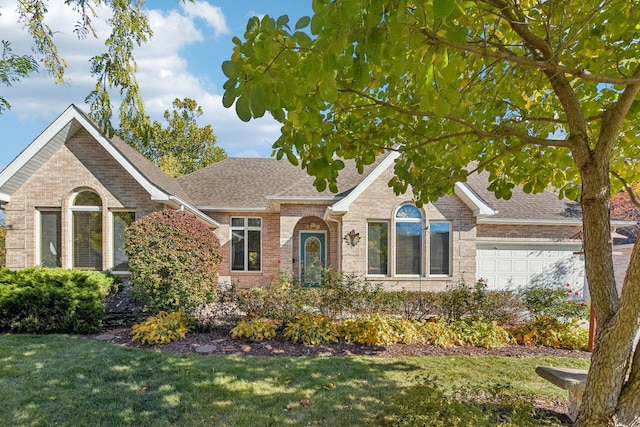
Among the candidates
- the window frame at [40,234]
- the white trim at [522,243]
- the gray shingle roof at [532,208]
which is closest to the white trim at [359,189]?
the gray shingle roof at [532,208]

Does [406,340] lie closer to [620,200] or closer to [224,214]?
[224,214]

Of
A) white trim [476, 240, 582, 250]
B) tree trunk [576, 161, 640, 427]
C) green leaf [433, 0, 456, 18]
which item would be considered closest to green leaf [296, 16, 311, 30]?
green leaf [433, 0, 456, 18]

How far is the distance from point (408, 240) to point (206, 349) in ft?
27.0

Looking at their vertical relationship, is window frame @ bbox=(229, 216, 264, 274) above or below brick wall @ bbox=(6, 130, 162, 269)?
below

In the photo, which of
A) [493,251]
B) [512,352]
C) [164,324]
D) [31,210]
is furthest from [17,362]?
[493,251]

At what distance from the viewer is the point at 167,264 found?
871 cm

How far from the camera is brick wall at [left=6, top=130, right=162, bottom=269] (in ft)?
36.4

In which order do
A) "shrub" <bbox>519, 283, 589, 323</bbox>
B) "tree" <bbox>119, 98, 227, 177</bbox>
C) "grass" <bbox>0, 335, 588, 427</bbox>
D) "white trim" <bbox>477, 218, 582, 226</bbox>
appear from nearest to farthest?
"grass" <bbox>0, 335, 588, 427</bbox> < "shrub" <bbox>519, 283, 589, 323</bbox> < "white trim" <bbox>477, 218, 582, 226</bbox> < "tree" <bbox>119, 98, 227, 177</bbox>

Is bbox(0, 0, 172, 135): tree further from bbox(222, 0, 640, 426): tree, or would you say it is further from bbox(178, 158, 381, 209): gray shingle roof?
bbox(178, 158, 381, 209): gray shingle roof

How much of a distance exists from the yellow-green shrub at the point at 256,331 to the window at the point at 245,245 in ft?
25.4

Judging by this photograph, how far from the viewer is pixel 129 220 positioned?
11227 mm

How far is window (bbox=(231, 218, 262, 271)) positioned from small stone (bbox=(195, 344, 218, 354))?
827 centimetres

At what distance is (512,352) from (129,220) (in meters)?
11.4

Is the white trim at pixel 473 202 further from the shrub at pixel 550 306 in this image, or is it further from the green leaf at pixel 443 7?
the green leaf at pixel 443 7
